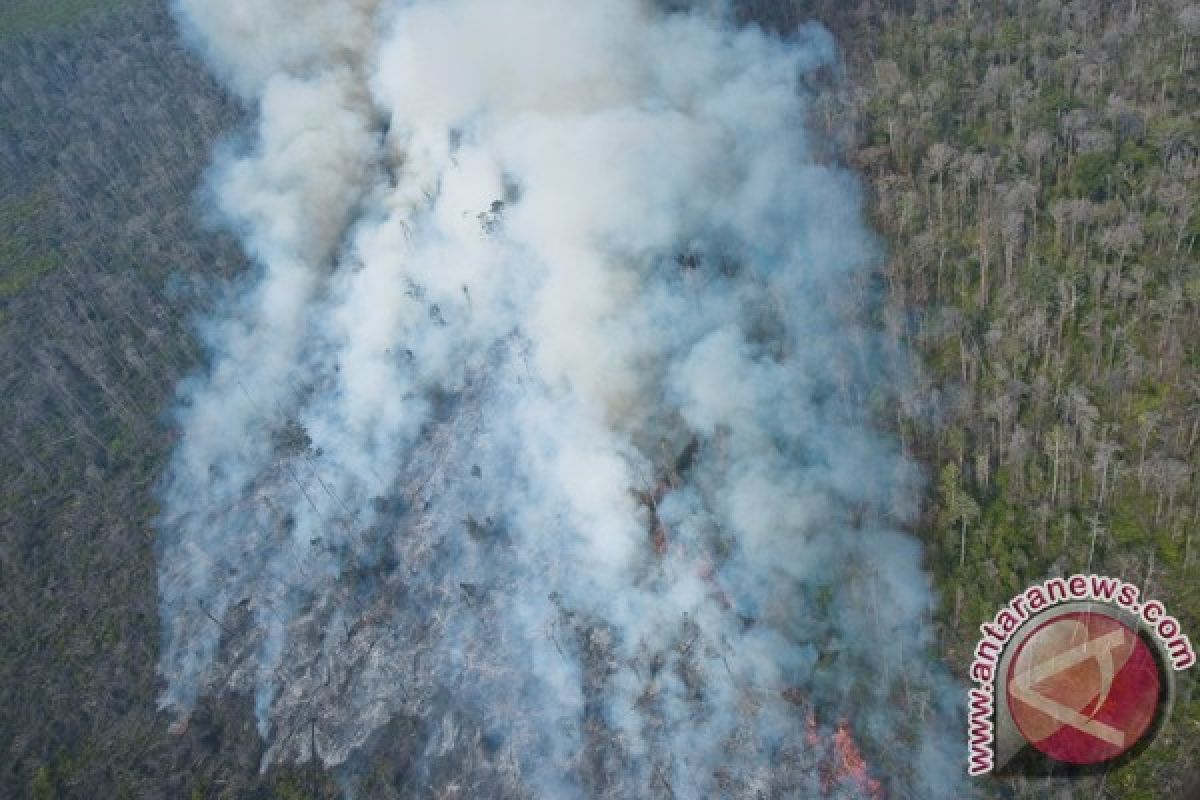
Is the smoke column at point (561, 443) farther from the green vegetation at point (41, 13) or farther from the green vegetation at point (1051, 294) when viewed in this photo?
the green vegetation at point (41, 13)

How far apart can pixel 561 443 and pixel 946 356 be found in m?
22.6

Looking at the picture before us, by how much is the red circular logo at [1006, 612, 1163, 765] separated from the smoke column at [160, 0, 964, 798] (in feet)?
11.2

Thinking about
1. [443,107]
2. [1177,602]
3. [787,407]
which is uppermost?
[443,107]

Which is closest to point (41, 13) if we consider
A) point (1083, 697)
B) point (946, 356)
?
point (946, 356)

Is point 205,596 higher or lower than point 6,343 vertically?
lower

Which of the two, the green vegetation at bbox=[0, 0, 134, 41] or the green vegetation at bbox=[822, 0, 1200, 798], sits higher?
the green vegetation at bbox=[0, 0, 134, 41]

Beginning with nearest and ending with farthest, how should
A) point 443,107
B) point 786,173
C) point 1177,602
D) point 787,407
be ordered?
1. point 1177,602
2. point 787,407
3. point 786,173
4. point 443,107

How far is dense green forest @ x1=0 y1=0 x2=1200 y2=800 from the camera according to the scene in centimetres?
4722

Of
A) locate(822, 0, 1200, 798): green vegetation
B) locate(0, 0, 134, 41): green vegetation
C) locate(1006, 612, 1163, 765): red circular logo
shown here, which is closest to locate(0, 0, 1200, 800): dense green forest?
locate(822, 0, 1200, 798): green vegetation

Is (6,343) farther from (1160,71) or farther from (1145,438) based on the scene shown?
(1160,71)

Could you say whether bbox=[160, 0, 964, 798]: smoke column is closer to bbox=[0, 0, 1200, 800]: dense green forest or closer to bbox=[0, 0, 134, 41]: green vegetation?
bbox=[0, 0, 1200, 800]: dense green forest

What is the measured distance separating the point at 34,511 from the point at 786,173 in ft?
185

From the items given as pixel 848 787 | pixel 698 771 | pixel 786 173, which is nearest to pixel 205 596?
pixel 698 771

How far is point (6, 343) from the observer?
79375 mm
